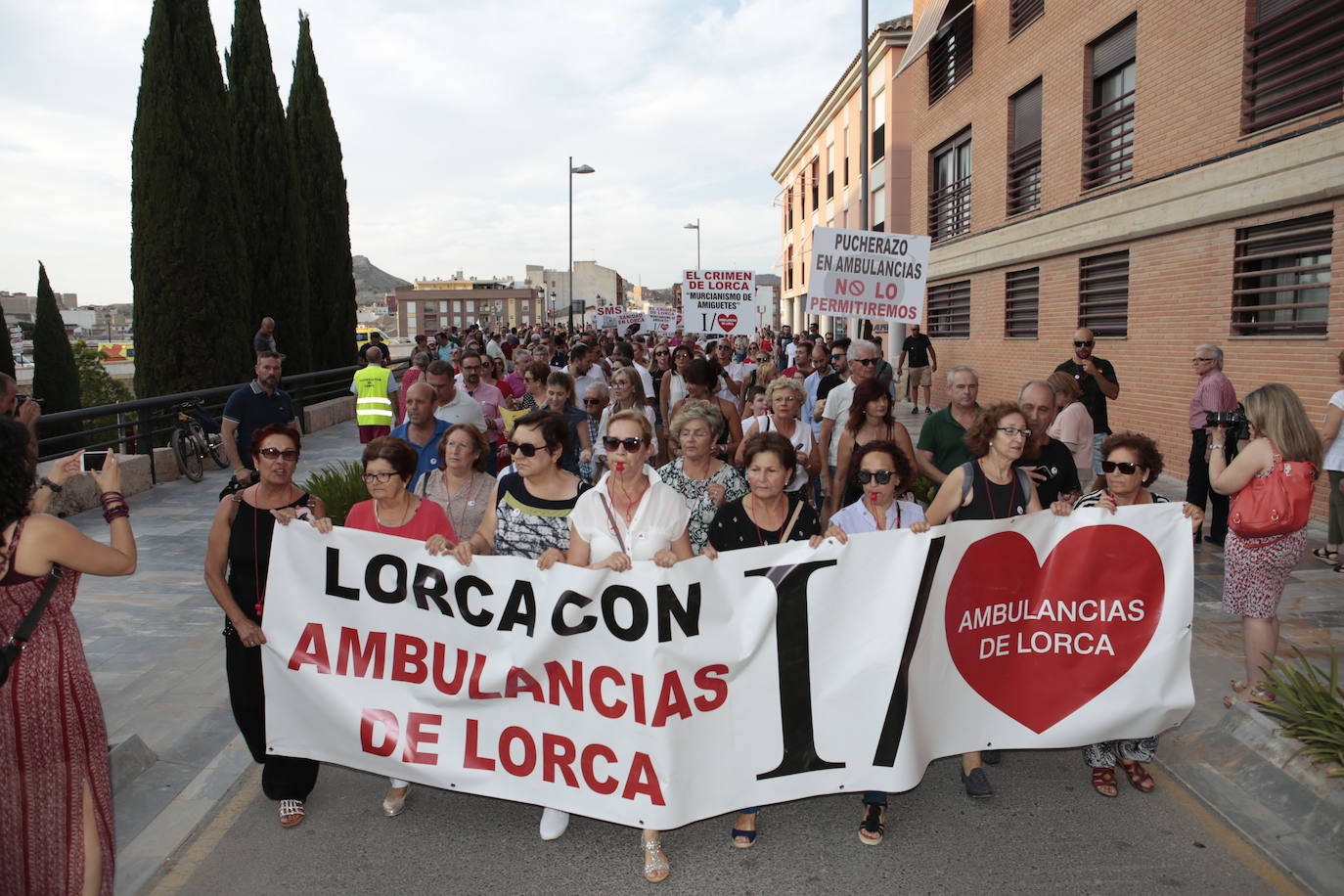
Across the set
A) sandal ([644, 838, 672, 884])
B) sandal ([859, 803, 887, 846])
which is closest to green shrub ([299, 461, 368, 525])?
sandal ([644, 838, 672, 884])

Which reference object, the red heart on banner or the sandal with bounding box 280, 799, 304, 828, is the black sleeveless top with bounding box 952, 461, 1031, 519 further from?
the sandal with bounding box 280, 799, 304, 828

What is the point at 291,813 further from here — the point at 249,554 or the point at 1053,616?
the point at 1053,616

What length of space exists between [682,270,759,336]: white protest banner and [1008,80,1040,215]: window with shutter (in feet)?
17.1

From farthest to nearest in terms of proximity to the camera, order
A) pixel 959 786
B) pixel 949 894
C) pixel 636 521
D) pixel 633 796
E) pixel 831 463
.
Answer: pixel 831 463 → pixel 959 786 → pixel 636 521 → pixel 633 796 → pixel 949 894

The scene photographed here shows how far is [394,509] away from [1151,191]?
473 inches

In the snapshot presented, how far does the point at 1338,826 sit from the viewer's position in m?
4.02

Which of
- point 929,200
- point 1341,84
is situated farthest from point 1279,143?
point 929,200

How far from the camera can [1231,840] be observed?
418cm

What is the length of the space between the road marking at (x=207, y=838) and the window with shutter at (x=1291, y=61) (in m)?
10.9

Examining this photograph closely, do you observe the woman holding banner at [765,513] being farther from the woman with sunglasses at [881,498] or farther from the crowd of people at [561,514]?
the woman with sunglasses at [881,498]

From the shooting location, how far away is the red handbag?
16.5 feet

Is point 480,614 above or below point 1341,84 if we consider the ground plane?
below

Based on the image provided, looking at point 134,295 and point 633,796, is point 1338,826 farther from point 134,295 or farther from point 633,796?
point 134,295

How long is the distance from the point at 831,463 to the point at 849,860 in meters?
4.57
